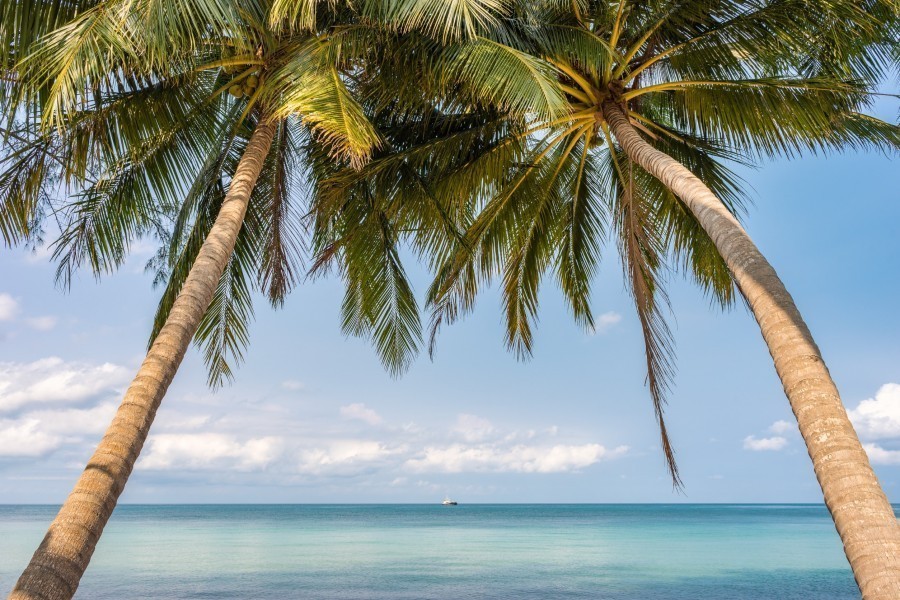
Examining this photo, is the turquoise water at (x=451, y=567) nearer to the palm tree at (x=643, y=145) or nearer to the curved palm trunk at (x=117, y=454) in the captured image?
the palm tree at (x=643, y=145)

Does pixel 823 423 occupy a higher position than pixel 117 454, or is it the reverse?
pixel 823 423

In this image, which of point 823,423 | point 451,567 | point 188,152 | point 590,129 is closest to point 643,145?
point 590,129

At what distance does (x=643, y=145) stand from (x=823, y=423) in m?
3.82

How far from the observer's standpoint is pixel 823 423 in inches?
158

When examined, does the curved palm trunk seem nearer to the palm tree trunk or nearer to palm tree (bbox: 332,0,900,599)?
palm tree (bbox: 332,0,900,599)

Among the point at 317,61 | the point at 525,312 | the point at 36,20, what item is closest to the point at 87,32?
the point at 36,20

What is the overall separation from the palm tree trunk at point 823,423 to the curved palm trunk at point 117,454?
3772 millimetres

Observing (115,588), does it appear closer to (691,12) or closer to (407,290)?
(407,290)

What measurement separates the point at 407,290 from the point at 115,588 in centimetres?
1447

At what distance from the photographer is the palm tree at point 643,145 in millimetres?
6508

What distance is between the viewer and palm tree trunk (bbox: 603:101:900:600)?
342cm

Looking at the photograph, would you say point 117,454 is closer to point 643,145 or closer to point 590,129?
point 643,145

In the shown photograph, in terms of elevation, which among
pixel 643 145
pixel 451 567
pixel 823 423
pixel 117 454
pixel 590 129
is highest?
pixel 590 129

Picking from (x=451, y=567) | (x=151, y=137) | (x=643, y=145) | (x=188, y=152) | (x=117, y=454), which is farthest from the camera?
(x=451, y=567)
